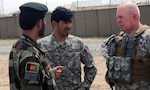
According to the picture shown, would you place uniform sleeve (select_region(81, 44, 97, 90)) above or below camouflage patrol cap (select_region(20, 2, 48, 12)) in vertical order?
below

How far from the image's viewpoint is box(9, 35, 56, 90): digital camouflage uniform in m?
2.05

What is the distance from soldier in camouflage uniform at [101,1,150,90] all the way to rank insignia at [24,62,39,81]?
101cm

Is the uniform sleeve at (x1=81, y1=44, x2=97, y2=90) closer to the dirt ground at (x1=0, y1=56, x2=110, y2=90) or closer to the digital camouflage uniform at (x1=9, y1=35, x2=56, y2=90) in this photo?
the digital camouflage uniform at (x1=9, y1=35, x2=56, y2=90)

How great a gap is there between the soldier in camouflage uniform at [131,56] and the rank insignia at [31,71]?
1.01m

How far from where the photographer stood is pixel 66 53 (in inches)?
124

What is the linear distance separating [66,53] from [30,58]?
1.11m

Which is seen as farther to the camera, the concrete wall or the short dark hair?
the concrete wall

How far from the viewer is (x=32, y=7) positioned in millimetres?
2211

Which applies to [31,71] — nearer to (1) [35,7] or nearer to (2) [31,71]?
(2) [31,71]

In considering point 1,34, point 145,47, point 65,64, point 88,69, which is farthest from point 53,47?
point 1,34

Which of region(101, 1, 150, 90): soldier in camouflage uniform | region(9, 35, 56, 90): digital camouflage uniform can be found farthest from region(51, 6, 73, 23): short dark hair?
region(9, 35, 56, 90): digital camouflage uniform

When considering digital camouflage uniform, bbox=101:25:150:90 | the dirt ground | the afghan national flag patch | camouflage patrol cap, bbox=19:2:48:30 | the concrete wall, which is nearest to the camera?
the afghan national flag patch

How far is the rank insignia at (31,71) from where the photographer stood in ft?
6.69

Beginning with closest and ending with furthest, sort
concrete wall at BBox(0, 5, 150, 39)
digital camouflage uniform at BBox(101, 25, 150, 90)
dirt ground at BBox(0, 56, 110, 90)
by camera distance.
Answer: digital camouflage uniform at BBox(101, 25, 150, 90) → dirt ground at BBox(0, 56, 110, 90) → concrete wall at BBox(0, 5, 150, 39)
